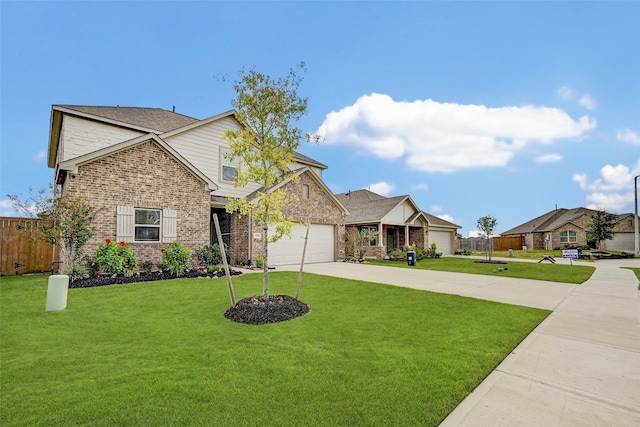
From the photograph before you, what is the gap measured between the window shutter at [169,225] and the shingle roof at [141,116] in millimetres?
5737

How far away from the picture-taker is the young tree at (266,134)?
21.6ft

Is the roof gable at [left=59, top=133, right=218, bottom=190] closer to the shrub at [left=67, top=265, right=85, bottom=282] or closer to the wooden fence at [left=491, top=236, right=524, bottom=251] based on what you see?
the shrub at [left=67, top=265, right=85, bottom=282]

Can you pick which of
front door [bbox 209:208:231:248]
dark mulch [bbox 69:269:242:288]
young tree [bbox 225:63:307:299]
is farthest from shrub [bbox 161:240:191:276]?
young tree [bbox 225:63:307:299]

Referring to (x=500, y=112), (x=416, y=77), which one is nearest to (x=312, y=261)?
(x=416, y=77)

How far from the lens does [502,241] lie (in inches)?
1596

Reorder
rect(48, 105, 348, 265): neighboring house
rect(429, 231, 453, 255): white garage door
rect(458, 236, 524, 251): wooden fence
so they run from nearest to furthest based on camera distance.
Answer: rect(48, 105, 348, 265): neighboring house → rect(429, 231, 453, 255): white garage door → rect(458, 236, 524, 251): wooden fence

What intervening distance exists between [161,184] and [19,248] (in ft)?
20.4

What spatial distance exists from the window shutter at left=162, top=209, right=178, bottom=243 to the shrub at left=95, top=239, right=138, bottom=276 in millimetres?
1829

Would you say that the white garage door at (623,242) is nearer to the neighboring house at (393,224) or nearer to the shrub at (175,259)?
the neighboring house at (393,224)

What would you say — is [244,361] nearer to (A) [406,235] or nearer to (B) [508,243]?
(A) [406,235]

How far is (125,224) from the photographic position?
11.7 meters

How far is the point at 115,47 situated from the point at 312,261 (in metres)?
13.7

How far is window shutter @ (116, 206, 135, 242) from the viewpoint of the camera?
37.9ft

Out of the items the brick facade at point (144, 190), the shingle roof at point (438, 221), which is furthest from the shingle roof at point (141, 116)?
the shingle roof at point (438, 221)
